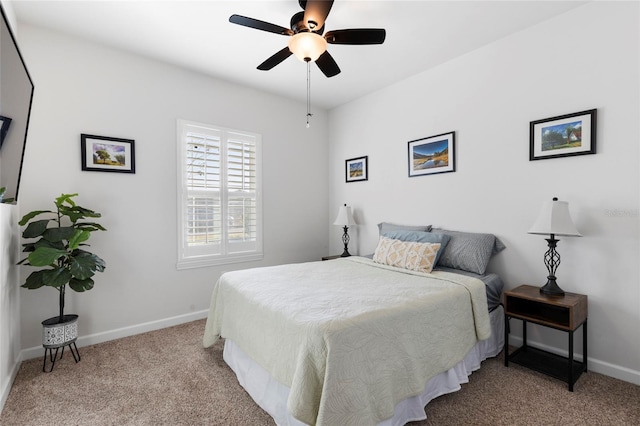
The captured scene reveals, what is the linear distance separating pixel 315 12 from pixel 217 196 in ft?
7.67

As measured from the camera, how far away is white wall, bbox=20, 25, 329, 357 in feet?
8.63

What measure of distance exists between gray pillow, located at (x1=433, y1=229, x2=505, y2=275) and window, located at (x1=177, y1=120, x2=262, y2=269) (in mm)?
2300

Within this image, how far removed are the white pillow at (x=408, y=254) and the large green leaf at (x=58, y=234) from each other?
2.69 m

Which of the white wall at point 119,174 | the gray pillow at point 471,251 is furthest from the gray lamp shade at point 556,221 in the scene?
the white wall at point 119,174

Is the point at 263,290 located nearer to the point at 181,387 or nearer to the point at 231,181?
the point at 181,387

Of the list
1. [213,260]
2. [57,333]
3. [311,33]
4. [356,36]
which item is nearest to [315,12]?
[311,33]

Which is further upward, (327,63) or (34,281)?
(327,63)

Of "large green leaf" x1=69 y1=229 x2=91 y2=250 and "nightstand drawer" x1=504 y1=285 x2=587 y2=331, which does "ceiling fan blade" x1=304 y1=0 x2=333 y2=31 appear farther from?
"nightstand drawer" x1=504 y1=285 x2=587 y2=331

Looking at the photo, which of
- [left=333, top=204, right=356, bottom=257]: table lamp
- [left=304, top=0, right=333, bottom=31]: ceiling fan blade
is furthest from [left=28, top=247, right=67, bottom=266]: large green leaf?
[left=333, top=204, right=356, bottom=257]: table lamp

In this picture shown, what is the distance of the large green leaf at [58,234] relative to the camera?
238 centimetres

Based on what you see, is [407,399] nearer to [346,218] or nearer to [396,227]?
[396,227]

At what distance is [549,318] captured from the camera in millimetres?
2275

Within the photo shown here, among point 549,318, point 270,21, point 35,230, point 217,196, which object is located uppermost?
point 270,21

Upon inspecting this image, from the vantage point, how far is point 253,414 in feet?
6.07
